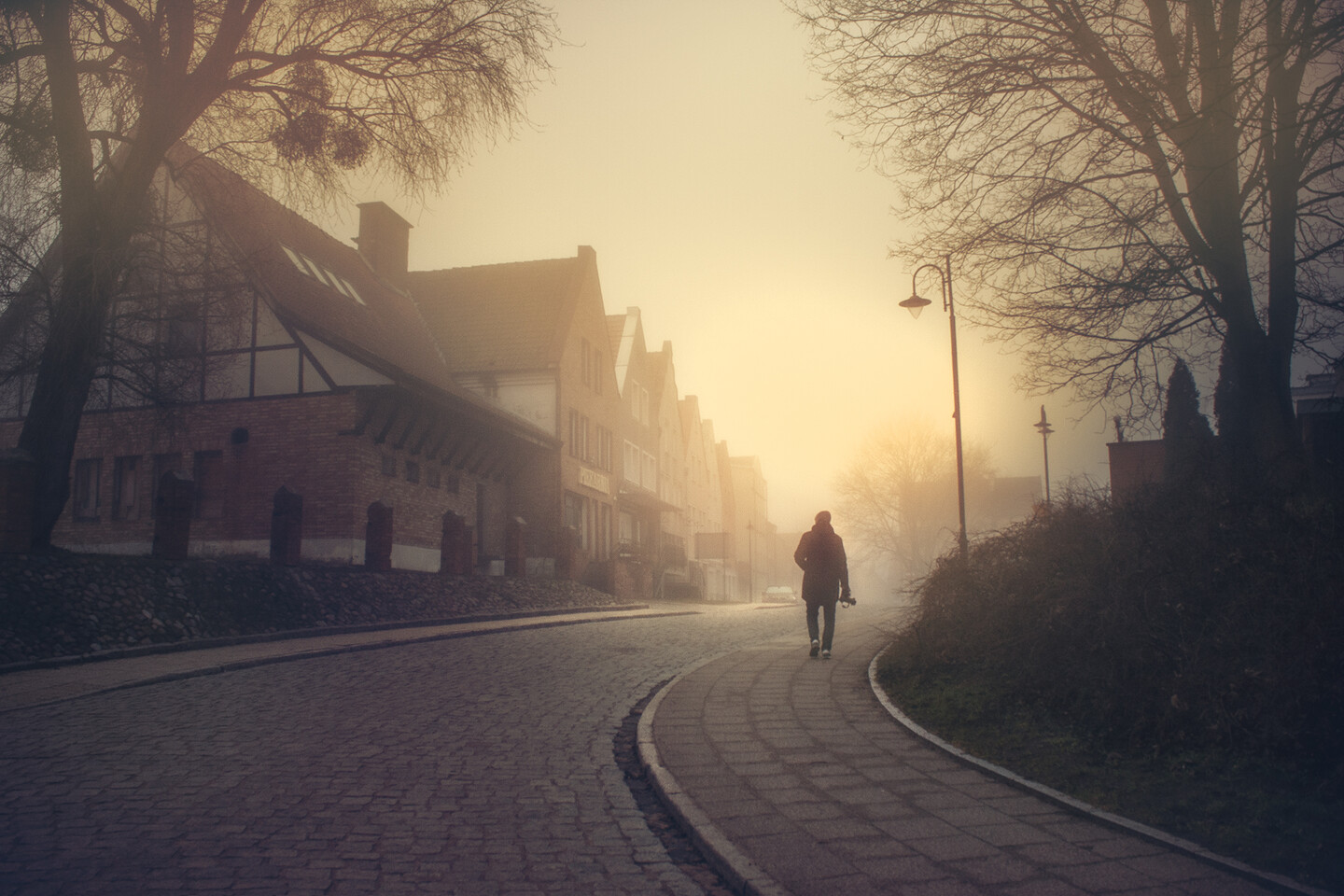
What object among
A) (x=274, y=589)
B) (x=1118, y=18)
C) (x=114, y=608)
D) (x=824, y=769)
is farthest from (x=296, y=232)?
(x=824, y=769)

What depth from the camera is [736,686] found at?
29.4ft

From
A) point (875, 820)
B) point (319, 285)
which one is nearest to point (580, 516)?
point (319, 285)

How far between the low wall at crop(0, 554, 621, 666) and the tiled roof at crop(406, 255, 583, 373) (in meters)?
14.6

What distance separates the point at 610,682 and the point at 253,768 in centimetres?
447

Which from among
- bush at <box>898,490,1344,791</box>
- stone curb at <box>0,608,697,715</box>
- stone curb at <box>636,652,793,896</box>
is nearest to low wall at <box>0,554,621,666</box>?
stone curb at <box>0,608,697,715</box>

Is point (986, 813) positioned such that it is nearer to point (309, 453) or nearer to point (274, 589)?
point (274, 589)

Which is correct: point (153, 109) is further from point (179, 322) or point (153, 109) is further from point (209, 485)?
point (209, 485)

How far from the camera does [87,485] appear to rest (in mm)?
23328

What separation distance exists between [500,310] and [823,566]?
25.5m

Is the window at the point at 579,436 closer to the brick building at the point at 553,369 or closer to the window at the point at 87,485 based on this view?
the brick building at the point at 553,369

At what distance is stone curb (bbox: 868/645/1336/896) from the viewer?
→ 3.55 meters

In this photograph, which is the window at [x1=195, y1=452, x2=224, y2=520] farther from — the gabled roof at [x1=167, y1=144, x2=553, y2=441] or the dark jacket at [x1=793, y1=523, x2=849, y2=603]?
the dark jacket at [x1=793, y1=523, x2=849, y2=603]

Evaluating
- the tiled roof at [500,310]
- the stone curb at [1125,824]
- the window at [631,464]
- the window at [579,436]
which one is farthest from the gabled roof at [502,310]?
the stone curb at [1125,824]

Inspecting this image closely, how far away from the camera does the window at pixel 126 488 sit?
22656mm
